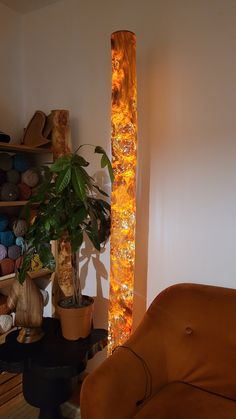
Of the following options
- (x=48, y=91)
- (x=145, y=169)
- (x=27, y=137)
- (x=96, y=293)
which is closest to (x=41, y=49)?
(x=48, y=91)

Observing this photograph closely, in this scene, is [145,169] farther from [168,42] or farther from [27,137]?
[27,137]

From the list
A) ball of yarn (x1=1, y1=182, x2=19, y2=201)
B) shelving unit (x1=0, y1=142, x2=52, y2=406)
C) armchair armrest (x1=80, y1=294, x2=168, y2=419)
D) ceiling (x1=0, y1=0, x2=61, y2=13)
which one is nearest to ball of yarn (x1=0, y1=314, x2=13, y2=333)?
shelving unit (x1=0, y1=142, x2=52, y2=406)

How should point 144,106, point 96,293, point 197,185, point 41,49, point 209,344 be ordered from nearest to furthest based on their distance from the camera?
point 209,344 → point 197,185 → point 144,106 → point 96,293 → point 41,49

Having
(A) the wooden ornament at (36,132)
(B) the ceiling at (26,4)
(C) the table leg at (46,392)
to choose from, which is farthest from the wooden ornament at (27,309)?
(B) the ceiling at (26,4)

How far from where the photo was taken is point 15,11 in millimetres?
2156

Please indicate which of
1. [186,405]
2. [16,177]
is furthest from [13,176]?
[186,405]

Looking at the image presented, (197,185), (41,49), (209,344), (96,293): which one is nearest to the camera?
(209,344)

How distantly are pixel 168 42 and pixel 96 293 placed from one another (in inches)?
60.9

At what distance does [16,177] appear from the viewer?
2.02 metres

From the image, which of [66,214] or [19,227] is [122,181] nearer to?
[66,214]

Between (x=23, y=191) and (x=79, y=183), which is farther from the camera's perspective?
(x=23, y=191)

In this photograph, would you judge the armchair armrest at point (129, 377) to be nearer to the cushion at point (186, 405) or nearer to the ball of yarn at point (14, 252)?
the cushion at point (186, 405)

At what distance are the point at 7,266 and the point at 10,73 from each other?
1357mm

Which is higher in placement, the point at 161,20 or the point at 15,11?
the point at 15,11
